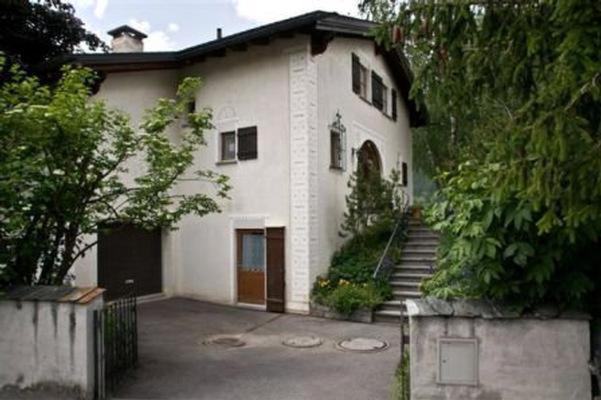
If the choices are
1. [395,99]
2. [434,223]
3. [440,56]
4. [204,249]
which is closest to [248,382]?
[434,223]

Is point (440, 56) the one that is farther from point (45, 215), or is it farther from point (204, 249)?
point (204, 249)

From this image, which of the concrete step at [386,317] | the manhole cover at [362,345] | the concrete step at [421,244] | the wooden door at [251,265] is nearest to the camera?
the manhole cover at [362,345]

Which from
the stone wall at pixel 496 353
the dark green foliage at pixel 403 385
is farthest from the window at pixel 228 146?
the stone wall at pixel 496 353

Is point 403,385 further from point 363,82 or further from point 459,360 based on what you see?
point 363,82

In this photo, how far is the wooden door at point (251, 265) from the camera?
1139 centimetres

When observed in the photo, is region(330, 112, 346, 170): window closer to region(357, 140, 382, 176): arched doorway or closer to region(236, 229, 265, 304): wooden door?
region(357, 140, 382, 176): arched doorway

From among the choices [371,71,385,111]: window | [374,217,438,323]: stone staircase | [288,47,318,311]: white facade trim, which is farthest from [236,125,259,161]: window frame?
[371,71,385,111]: window

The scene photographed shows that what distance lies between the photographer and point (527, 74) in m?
4.00

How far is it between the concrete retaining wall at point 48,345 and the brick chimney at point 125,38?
31.7 ft

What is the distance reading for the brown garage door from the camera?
11477 mm

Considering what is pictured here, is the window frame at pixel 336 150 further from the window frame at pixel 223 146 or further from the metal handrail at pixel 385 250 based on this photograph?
the window frame at pixel 223 146

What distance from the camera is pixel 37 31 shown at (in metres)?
14.7

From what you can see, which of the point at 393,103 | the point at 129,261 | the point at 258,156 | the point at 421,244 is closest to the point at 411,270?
the point at 421,244

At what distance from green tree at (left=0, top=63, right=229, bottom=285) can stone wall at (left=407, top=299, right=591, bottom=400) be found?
4155 millimetres
